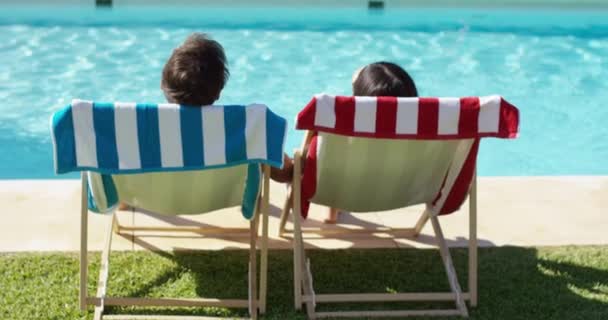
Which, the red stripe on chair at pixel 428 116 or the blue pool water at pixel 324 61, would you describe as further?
the blue pool water at pixel 324 61

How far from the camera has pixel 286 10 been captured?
12.5 m

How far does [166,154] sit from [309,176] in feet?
2.42

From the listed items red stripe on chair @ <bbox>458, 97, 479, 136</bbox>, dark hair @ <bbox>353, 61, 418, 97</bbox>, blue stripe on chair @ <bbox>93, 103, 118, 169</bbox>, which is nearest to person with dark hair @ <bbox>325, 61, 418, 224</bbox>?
dark hair @ <bbox>353, 61, 418, 97</bbox>

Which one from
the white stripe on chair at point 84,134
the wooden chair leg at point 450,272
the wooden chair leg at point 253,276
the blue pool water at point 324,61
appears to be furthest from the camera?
the blue pool water at point 324,61

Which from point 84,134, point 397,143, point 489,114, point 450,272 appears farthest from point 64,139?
point 450,272

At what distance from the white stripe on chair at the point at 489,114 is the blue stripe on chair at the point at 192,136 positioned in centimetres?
119

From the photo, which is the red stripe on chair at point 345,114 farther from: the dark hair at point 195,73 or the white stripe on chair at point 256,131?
the dark hair at point 195,73

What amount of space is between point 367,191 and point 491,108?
2.37 ft

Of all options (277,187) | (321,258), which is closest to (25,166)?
(277,187)

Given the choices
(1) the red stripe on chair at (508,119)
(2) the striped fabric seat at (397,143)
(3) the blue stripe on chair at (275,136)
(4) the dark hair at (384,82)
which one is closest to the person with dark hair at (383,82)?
(4) the dark hair at (384,82)

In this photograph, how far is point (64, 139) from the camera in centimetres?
356

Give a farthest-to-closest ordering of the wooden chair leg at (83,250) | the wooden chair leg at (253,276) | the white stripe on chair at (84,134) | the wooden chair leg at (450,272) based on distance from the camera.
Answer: the wooden chair leg at (450,272) → the wooden chair leg at (253,276) → the wooden chair leg at (83,250) → the white stripe on chair at (84,134)

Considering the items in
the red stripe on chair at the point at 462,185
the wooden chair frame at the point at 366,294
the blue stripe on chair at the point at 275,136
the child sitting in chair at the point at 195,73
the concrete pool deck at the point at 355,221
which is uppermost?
the child sitting in chair at the point at 195,73

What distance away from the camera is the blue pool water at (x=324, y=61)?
7898 millimetres
